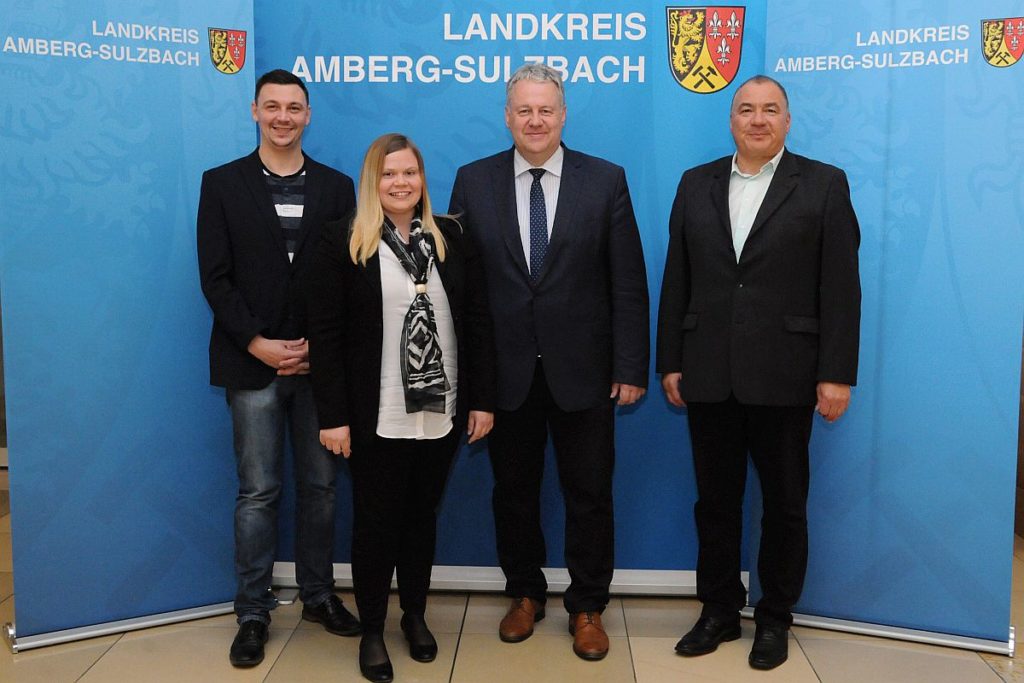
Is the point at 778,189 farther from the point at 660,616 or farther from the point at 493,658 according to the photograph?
the point at 493,658

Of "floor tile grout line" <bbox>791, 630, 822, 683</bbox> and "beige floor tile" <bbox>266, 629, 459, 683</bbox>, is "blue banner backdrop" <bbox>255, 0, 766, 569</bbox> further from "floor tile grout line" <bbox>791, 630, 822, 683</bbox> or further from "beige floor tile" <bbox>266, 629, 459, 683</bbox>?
"beige floor tile" <bbox>266, 629, 459, 683</bbox>

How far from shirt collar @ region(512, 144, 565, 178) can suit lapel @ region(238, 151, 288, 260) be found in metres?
0.82

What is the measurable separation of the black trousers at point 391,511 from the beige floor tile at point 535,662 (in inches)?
13.0

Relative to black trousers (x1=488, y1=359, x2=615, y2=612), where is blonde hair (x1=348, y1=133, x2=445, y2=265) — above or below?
above

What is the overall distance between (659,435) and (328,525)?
4.43 feet

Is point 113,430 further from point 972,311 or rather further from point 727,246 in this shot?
point 972,311

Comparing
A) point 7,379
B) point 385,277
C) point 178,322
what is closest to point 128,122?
point 178,322

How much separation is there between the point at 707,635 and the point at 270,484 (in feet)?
5.30

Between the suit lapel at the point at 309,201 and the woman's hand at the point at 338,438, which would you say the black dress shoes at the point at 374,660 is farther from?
the suit lapel at the point at 309,201

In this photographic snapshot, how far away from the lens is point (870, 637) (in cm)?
324

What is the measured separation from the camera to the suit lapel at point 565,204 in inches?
113

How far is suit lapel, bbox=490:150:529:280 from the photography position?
114 inches

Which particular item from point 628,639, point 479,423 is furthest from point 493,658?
point 479,423

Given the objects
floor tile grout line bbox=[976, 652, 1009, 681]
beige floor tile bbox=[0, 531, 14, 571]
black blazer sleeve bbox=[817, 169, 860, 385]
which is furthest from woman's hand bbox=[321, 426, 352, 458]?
floor tile grout line bbox=[976, 652, 1009, 681]
